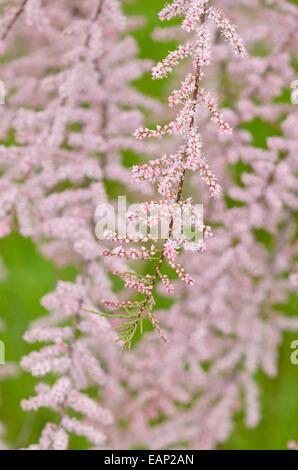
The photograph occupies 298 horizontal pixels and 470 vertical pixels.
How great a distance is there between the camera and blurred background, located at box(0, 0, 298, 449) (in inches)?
141

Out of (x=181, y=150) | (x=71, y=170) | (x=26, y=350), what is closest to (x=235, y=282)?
(x=71, y=170)

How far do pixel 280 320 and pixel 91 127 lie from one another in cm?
117

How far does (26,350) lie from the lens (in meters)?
3.77

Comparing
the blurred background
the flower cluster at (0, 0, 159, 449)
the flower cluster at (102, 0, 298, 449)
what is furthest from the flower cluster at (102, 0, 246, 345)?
the blurred background

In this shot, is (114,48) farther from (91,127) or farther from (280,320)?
(280,320)

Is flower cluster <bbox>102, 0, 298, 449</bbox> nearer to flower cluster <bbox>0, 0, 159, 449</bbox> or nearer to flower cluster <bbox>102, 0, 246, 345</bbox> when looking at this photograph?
flower cluster <bbox>0, 0, 159, 449</bbox>

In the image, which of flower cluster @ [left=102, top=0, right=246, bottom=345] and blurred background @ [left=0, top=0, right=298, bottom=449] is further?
blurred background @ [left=0, top=0, right=298, bottom=449]

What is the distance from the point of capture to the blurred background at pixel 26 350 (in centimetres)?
358

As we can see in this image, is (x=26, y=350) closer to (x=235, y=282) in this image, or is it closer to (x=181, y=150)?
(x=235, y=282)

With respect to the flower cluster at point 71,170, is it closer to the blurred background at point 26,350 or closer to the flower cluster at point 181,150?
the flower cluster at point 181,150

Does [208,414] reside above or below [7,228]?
below

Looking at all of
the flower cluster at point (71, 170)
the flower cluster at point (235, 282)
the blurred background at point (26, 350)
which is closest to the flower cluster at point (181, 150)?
the flower cluster at point (71, 170)

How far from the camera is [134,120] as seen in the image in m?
2.32

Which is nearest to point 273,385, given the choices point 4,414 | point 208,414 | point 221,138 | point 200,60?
point 208,414
